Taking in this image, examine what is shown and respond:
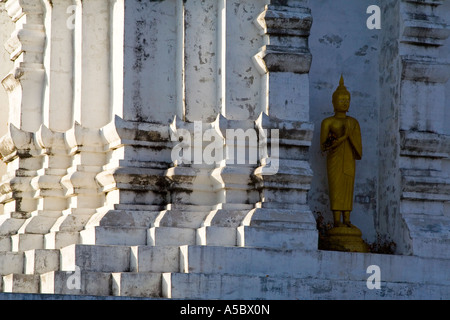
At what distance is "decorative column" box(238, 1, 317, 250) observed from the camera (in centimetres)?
1903

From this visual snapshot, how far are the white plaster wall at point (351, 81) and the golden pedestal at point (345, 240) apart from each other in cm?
54

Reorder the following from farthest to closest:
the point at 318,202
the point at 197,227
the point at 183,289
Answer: the point at 318,202 < the point at 197,227 < the point at 183,289

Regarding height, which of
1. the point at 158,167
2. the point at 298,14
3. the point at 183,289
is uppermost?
the point at 298,14

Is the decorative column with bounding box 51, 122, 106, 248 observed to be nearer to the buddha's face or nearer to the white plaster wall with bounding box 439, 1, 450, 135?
the buddha's face

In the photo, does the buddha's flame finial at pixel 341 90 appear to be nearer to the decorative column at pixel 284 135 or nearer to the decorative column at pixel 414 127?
the decorative column at pixel 284 135

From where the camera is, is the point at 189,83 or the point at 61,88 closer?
the point at 189,83

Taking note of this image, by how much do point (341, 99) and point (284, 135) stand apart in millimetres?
1333

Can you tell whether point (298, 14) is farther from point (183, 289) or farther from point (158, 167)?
point (183, 289)

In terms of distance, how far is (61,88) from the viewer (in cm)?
2117

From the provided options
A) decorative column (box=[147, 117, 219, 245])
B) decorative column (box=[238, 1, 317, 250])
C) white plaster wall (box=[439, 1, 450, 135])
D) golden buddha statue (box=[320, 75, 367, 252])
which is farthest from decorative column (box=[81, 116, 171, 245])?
white plaster wall (box=[439, 1, 450, 135])

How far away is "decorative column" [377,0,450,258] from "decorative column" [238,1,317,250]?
5.62ft

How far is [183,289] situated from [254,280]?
99 centimetres

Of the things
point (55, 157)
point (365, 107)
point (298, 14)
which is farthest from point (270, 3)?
point (55, 157)

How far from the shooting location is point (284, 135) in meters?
19.5
